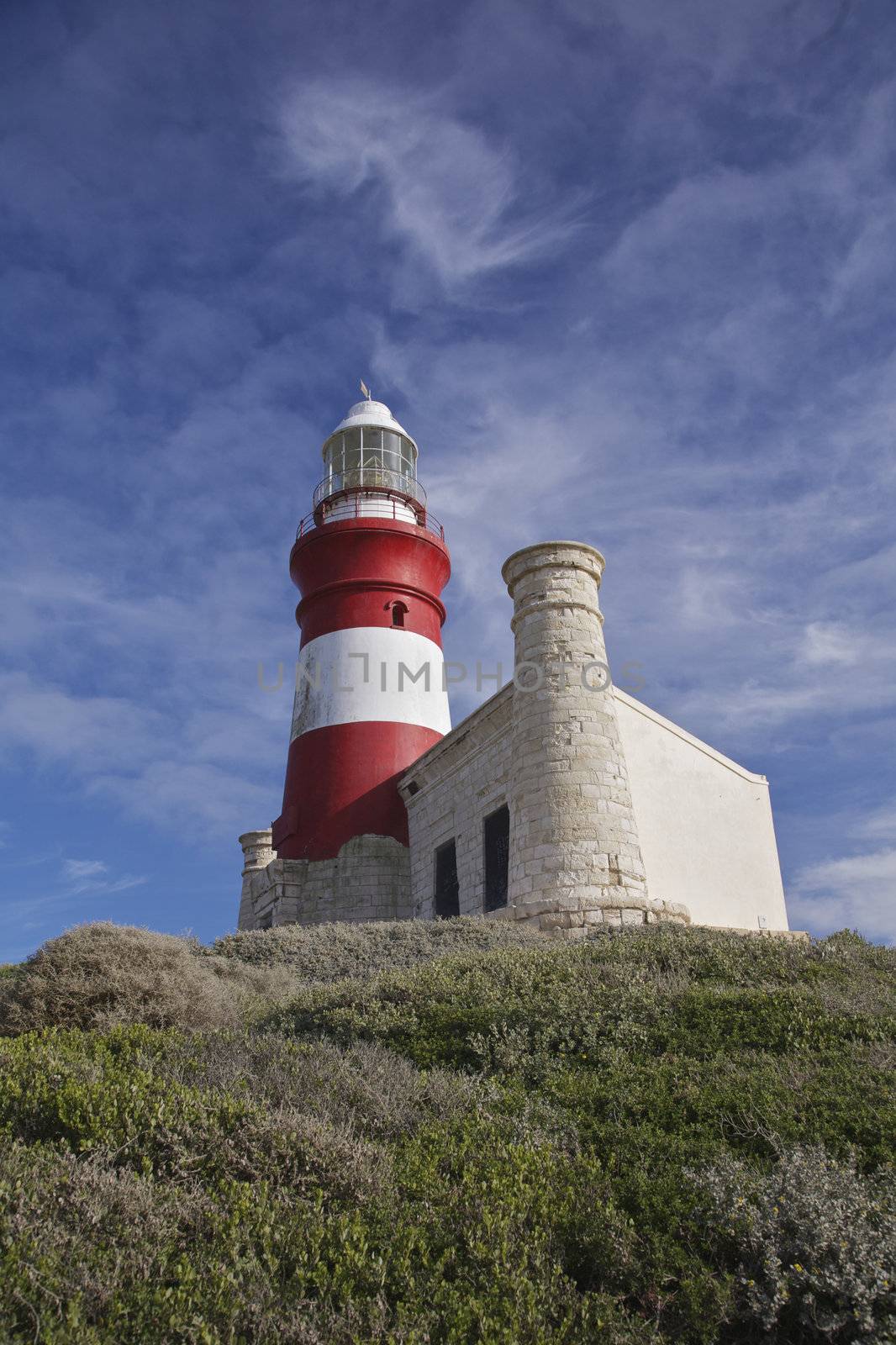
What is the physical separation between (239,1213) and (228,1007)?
13.6ft

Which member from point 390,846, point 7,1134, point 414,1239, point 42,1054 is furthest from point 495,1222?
point 390,846

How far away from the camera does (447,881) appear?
16.1 metres

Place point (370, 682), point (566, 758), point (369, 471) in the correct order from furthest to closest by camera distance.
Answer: point (369, 471), point (370, 682), point (566, 758)

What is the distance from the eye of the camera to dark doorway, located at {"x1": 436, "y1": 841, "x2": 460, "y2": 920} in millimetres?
15773

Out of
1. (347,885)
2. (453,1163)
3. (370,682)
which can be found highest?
(370,682)

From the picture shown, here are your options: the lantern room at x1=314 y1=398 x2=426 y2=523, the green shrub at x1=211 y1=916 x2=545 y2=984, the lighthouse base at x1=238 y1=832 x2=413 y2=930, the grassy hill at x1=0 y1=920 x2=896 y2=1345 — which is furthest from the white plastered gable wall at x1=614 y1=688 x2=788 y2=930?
the lantern room at x1=314 y1=398 x2=426 y2=523

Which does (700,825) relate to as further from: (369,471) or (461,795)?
(369,471)

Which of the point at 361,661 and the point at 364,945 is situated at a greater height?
the point at 361,661

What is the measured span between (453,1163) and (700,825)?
11181 millimetres

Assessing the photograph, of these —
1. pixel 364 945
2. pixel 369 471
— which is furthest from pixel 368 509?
pixel 364 945

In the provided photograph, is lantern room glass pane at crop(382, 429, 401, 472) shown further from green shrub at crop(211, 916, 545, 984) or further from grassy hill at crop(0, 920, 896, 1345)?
grassy hill at crop(0, 920, 896, 1345)

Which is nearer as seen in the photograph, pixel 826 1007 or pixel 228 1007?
pixel 826 1007

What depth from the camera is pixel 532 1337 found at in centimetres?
330

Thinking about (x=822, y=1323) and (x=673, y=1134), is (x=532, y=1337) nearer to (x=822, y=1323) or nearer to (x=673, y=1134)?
(x=822, y=1323)
